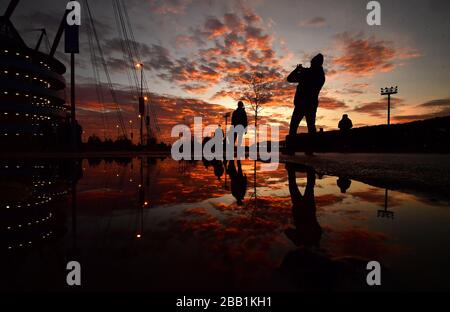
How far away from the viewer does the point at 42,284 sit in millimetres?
1335

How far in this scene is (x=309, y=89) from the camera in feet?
41.2

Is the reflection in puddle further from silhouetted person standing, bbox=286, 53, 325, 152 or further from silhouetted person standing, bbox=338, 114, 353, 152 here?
silhouetted person standing, bbox=338, 114, 353, 152

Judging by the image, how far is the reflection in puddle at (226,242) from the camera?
1.38 m

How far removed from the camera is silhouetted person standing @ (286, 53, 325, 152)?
1234cm

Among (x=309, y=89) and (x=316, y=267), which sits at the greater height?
(x=309, y=89)

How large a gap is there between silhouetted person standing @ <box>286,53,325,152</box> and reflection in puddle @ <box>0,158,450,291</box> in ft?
31.9

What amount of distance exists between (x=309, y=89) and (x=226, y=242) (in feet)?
40.2

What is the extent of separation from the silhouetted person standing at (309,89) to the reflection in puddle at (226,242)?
9.73 metres

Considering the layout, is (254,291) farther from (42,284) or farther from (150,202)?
(150,202)

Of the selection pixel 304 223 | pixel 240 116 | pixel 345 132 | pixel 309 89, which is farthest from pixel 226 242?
pixel 240 116

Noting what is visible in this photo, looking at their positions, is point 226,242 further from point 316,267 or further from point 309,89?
point 309,89

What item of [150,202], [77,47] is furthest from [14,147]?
[150,202]

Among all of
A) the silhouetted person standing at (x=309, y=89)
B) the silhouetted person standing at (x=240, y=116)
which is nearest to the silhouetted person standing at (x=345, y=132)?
the silhouetted person standing at (x=309, y=89)
